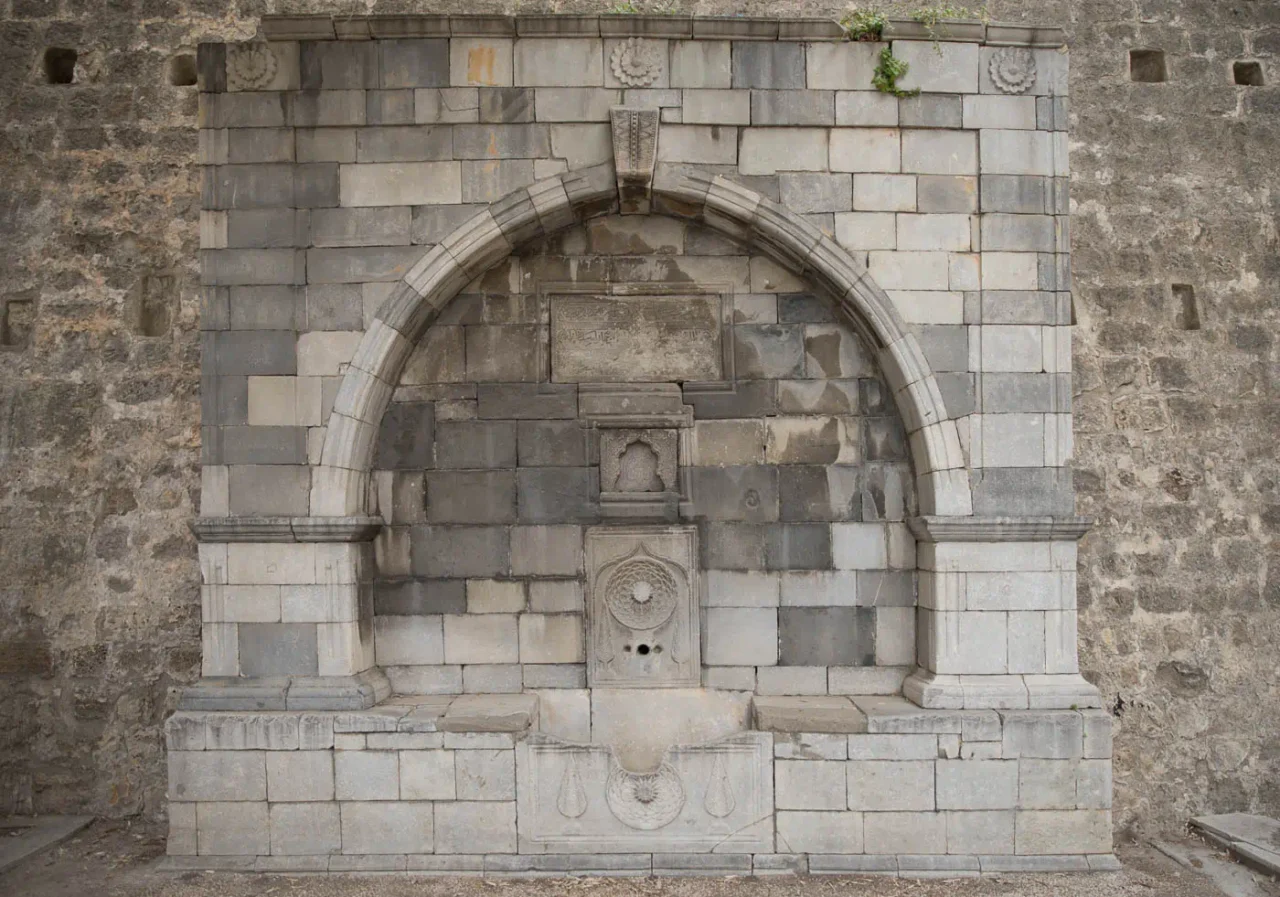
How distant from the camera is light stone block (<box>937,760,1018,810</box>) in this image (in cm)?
539

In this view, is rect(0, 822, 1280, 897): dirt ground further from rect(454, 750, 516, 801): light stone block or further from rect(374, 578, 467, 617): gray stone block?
rect(374, 578, 467, 617): gray stone block

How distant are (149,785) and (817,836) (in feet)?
14.0

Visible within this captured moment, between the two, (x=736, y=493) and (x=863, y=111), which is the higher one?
(x=863, y=111)

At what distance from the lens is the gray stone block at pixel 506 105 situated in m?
5.65

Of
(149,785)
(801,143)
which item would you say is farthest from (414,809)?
(801,143)

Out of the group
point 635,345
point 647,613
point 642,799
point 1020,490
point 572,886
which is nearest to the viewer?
point 572,886

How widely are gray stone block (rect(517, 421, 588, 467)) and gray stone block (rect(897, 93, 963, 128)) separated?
265 cm

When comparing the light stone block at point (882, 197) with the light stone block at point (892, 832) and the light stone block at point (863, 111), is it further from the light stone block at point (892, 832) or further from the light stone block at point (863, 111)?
the light stone block at point (892, 832)

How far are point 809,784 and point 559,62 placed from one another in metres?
4.31

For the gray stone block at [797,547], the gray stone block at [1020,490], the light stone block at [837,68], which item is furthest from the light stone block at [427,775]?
the light stone block at [837,68]

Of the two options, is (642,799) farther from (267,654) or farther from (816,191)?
(816,191)

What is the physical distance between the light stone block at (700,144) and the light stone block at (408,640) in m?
3.10

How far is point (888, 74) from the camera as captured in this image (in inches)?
223

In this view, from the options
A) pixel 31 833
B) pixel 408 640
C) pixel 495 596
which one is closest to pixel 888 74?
pixel 495 596
